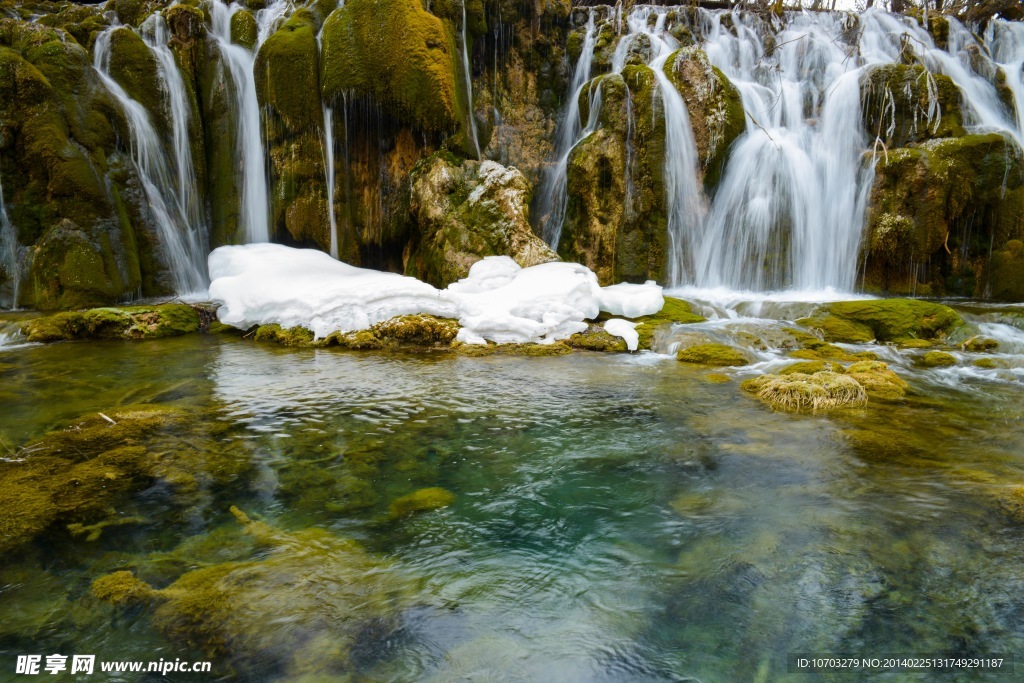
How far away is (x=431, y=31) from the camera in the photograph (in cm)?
1373

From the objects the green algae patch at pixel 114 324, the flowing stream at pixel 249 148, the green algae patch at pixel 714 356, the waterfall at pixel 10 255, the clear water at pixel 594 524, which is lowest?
the clear water at pixel 594 524

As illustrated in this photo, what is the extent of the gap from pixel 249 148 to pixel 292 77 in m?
2.09

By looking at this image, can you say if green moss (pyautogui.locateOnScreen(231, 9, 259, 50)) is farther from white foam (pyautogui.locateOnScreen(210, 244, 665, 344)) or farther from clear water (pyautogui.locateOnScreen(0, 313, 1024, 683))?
clear water (pyautogui.locateOnScreen(0, 313, 1024, 683))

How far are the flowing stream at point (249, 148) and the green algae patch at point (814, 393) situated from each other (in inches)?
498

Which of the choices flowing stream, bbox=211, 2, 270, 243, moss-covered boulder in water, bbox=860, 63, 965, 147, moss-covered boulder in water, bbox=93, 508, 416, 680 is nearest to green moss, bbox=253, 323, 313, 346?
flowing stream, bbox=211, 2, 270, 243

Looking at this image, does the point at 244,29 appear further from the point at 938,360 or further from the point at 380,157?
the point at 938,360

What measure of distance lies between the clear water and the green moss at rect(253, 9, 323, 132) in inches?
361

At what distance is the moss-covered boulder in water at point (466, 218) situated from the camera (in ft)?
41.4

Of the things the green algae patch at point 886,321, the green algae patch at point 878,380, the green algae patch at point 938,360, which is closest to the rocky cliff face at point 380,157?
the green algae patch at point 886,321

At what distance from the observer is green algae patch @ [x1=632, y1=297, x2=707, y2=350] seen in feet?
31.9

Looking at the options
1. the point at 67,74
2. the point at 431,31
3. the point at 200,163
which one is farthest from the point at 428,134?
the point at 67,74

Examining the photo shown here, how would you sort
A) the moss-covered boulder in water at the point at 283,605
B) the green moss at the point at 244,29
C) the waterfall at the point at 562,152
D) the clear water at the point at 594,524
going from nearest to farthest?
the moss-covered boulder in water at the point at 283,605, the clear water at the point at 594,524, the green moss at the point at 244,29, the waterfall at the point at 562,152

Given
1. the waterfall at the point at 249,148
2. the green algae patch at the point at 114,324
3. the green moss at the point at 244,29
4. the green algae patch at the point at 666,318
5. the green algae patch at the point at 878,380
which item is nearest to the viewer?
the green algae patch at the point at 878,380

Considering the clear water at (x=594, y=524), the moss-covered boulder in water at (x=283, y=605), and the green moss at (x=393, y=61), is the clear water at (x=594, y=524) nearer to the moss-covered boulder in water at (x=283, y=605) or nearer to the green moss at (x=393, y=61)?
the moss-covered boulder in water at (x=283, y=605)
